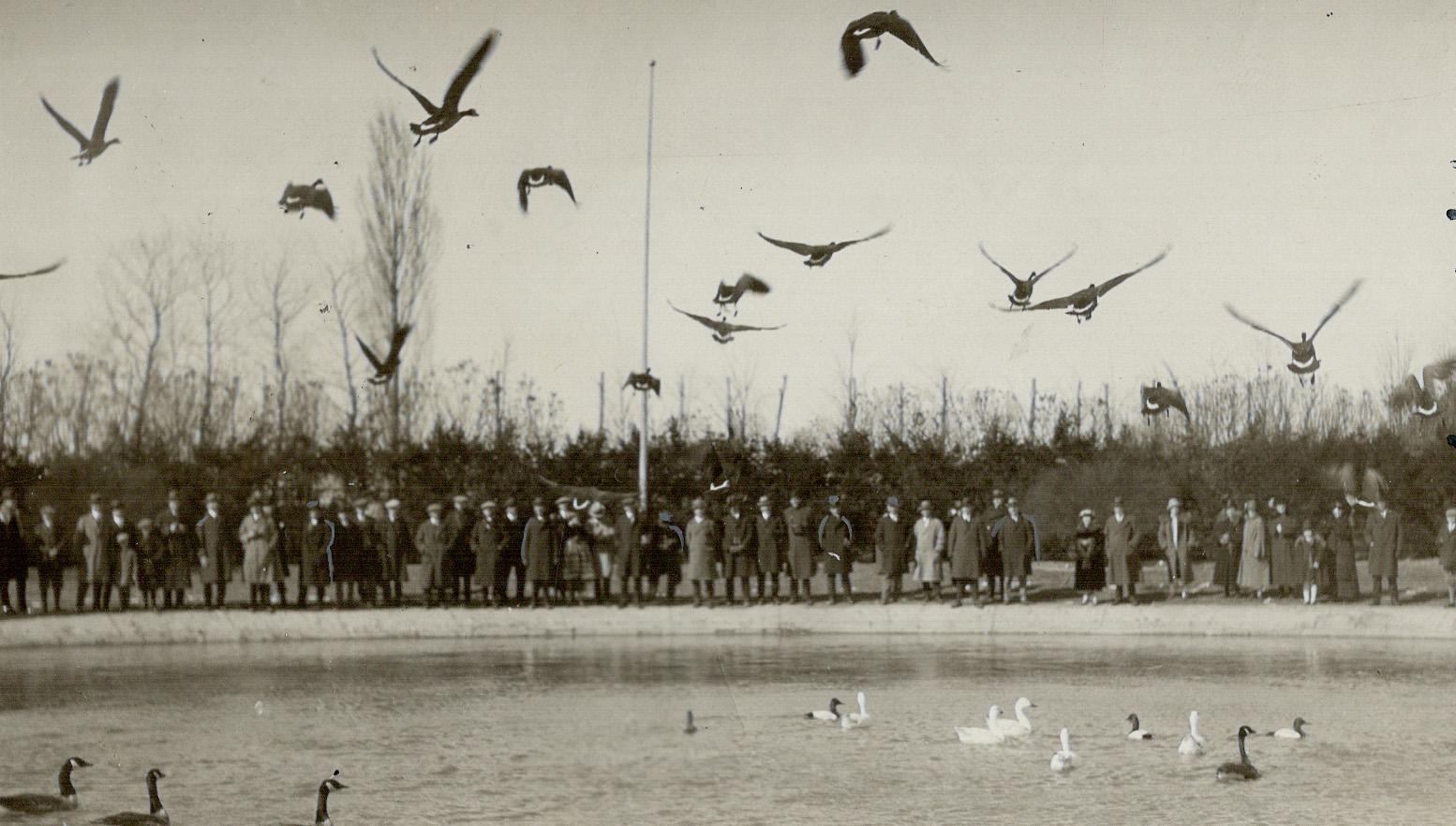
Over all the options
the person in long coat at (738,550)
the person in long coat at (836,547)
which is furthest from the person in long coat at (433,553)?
the person in long coat at (836,547)

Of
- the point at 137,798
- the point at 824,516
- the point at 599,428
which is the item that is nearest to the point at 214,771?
the point at 137,798

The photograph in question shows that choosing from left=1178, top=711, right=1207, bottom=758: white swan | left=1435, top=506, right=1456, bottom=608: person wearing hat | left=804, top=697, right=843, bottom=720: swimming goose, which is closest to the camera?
left=1178, top=711, right=1207, bottom=758: white swan

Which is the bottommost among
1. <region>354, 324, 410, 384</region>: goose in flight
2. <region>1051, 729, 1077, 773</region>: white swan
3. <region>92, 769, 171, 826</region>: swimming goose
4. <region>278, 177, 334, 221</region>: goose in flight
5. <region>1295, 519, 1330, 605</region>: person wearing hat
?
<region>92, 769, 171, 826</region>: swimming goose

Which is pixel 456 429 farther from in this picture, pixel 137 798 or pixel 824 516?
pixel 137 798

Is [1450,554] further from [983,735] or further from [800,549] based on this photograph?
[983,735]

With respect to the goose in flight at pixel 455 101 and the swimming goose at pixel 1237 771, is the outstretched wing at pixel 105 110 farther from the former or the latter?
the swimming goose at pixel 1237 771

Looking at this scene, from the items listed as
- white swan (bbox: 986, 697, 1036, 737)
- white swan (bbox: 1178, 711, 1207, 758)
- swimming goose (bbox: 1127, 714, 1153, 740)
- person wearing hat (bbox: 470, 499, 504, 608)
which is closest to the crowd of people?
person wearing hat (bbox: 470, 499, 504, 608)

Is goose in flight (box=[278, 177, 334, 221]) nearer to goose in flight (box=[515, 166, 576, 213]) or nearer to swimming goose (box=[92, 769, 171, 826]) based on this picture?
goose in flight (box=[515, 166, 576, 213])
